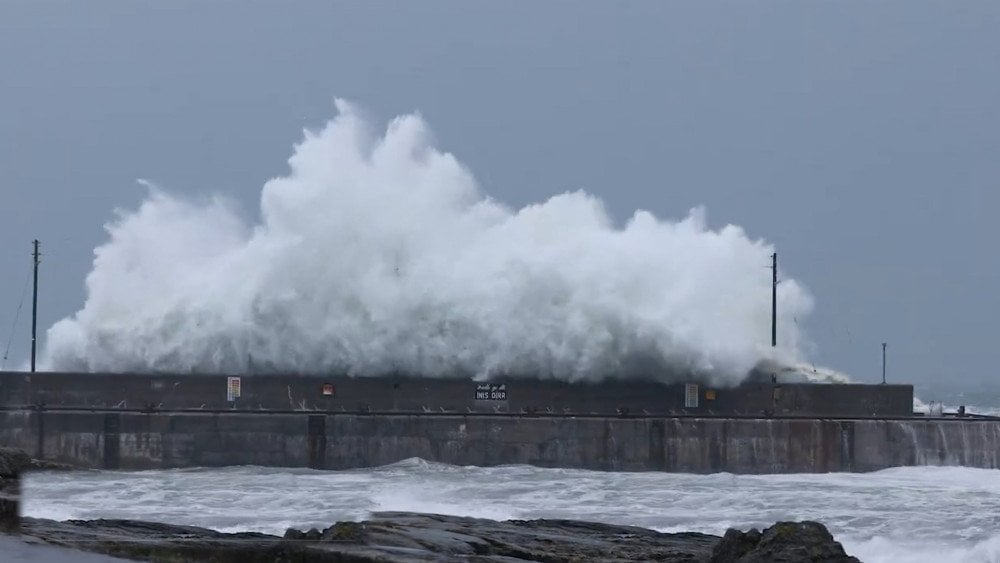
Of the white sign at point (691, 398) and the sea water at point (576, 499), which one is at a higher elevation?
the white sign at point (691, 398)

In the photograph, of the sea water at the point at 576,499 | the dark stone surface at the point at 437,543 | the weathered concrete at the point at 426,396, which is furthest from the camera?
the weathered concrete at the point at 426,396

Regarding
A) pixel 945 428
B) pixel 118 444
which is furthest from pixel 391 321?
pixel 945 428

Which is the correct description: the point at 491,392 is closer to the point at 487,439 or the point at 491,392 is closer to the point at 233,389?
the point at 487,439

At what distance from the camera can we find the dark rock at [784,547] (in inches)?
562

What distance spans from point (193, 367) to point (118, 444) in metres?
5.68

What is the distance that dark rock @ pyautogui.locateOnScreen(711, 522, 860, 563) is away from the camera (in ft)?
46.8

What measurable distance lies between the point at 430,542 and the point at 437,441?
15166 mm

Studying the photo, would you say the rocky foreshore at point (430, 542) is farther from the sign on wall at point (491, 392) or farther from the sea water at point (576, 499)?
the sign on wall at point (491, 392)

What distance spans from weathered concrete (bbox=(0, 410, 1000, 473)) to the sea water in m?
0.37

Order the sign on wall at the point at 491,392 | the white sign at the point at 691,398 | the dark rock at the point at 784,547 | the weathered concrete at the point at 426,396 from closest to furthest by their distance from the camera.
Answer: the dark rock at the point at 784,547, the weathered concrete at the point at 426,396, the sign on wall at the point at 491,392, the white sign at the point at 691,398

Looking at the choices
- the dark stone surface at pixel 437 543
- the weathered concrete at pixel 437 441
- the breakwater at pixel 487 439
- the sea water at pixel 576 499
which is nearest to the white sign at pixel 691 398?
the breakwater at pixel 487 439

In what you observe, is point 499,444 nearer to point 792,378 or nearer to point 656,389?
point 656,389

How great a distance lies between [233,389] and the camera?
32.2 meters

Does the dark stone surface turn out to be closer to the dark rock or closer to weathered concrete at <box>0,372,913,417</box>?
the dark rock
